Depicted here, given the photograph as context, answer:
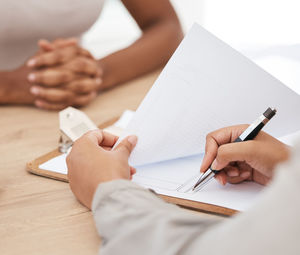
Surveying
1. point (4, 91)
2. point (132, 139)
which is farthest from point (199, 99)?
point (4, 91)

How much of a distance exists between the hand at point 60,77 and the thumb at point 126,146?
0.42m

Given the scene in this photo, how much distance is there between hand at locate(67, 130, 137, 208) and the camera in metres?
0.52

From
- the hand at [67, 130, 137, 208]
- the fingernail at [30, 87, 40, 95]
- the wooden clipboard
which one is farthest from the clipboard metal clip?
the fingernail at [30, 87, 40, 95]

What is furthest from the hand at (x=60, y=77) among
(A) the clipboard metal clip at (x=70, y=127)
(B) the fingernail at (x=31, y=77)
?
(A) the clipboard metal clip at (x=70, y=127)

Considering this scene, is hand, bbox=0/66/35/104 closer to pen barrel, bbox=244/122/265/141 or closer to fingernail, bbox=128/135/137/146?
fingernail, bbox=128/135/137/146

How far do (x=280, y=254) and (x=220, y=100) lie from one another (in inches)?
14.9

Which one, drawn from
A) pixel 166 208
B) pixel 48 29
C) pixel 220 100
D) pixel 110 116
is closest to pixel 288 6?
pixel 48 29

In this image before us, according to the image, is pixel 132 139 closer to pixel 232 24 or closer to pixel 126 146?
pixel 126 146

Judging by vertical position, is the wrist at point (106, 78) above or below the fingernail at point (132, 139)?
below

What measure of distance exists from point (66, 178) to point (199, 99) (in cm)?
23

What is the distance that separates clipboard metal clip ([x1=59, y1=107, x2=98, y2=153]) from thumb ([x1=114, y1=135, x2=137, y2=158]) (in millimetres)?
158

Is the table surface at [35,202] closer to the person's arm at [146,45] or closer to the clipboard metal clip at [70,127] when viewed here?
the clipboard metal clip at [70,127]

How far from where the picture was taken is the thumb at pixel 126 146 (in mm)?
598

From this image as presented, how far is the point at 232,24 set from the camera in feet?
7.18
